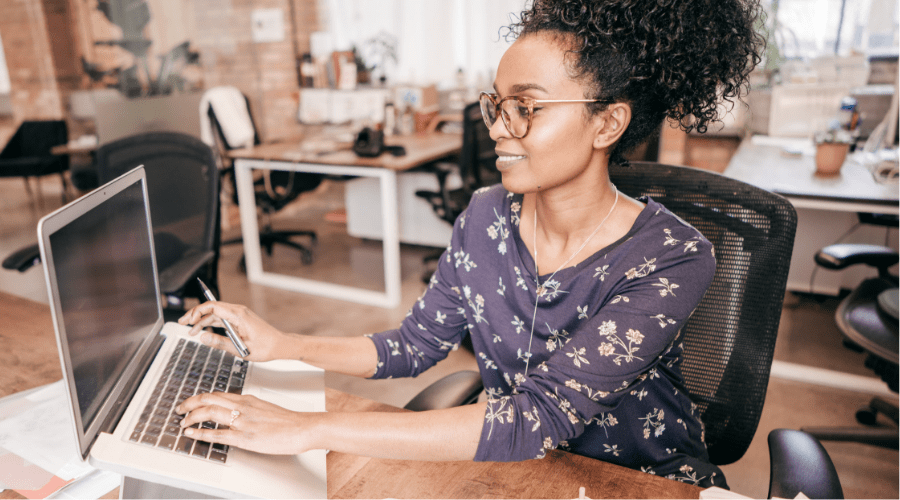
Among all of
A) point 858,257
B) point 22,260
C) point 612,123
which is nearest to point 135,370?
point 612,123

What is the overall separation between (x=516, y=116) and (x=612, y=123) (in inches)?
6.1

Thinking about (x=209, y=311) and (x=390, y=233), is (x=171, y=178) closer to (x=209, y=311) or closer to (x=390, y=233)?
(x=209, y=311)

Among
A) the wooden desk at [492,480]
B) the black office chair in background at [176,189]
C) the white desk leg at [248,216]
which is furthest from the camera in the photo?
the white desk leg at [248,216]

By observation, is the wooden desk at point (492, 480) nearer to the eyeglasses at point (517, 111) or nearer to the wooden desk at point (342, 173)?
the eyeglasses at point (517, 111)

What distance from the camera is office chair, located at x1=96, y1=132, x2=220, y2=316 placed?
178cm

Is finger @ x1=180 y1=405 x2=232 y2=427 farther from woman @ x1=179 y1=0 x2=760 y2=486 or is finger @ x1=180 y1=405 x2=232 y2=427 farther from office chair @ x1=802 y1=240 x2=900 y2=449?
office chair @ x1=802 y1=240 x2=900 y2=449

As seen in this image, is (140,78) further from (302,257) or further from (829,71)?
(829,71)

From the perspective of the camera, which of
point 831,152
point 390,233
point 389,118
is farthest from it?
point 389,118

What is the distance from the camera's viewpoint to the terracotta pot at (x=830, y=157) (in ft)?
7.59

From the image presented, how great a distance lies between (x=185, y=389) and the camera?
2.59 ft

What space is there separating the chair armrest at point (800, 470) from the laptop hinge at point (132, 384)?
2.77 ft

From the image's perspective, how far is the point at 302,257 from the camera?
3.85m

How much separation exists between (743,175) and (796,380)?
85 centimetres

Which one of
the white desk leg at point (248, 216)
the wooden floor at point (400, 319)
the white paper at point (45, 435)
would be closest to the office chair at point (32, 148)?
the wooden floor at point (400, 319)
